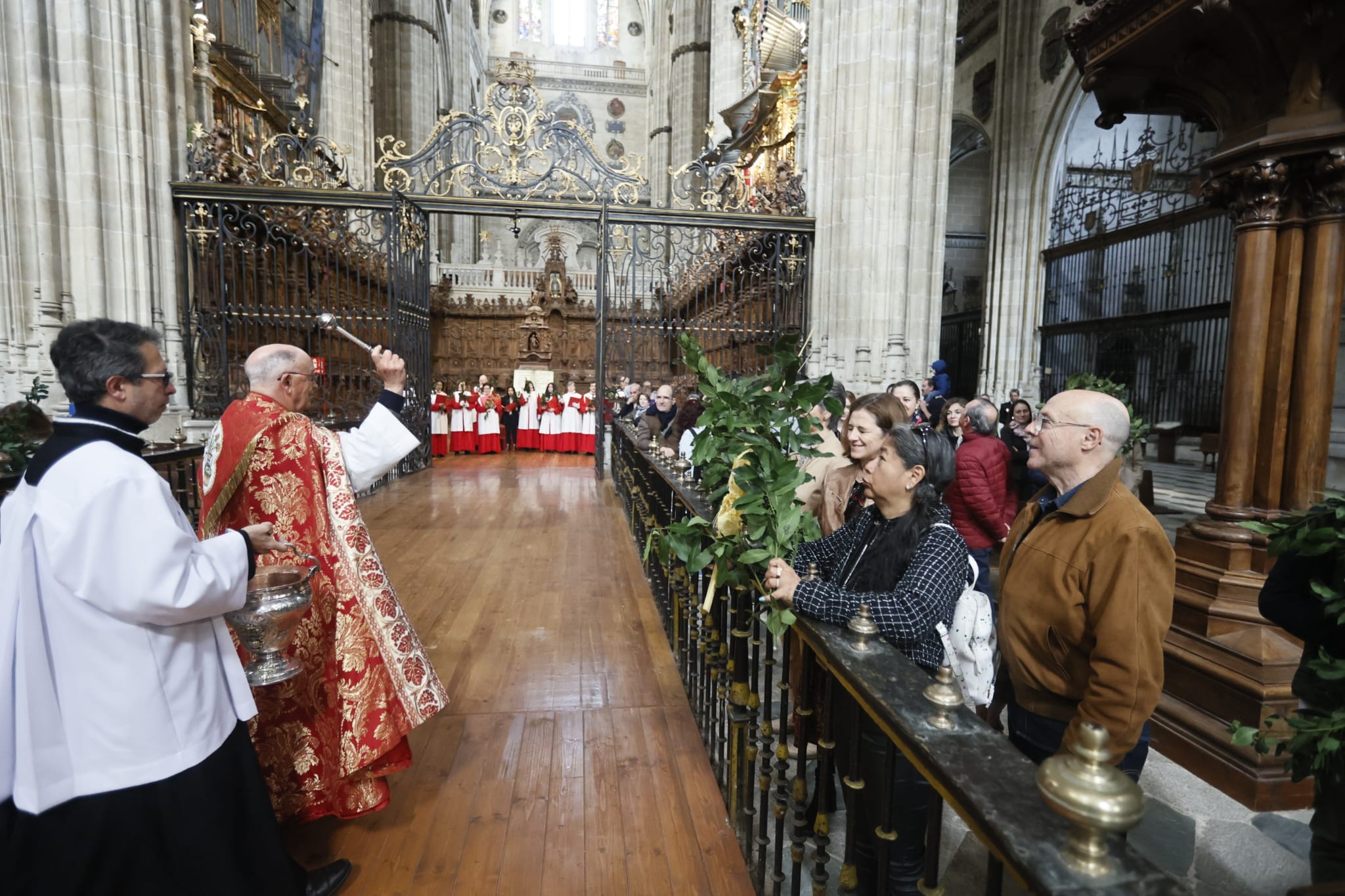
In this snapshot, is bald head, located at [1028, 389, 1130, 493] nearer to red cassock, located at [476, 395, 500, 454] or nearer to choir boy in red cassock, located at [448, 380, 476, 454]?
choir boy in red cassock, located at [448, 380, 476, 454]

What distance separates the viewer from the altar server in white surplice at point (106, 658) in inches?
52.5

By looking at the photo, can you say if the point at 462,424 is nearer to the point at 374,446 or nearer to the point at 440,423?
the point at 440,423

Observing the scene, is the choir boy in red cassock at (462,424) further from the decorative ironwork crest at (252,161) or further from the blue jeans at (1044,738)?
the blue jeans at (1044,738)

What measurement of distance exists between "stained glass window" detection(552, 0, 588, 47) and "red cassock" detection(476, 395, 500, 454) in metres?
26.1

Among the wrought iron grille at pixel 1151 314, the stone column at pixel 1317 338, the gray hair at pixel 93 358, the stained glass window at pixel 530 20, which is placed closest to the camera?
the gray hair at pixel 93 358

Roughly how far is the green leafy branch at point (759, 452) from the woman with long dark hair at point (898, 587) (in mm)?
127

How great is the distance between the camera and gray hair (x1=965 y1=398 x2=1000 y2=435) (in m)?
4.10

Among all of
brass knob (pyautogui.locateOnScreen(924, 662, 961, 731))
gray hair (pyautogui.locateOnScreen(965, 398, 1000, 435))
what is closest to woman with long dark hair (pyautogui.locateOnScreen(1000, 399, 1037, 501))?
gray hair (pyautogui.locateOnScreen(965, 398, 1000, 435))

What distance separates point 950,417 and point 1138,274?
767 centimetres

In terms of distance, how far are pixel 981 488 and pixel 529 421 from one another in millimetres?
10971

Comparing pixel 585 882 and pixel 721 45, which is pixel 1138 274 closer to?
pixel 721 45

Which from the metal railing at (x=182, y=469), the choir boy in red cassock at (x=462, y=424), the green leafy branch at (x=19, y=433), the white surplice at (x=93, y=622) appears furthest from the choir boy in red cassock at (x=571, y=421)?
the white surplice at (x=93, y=622)

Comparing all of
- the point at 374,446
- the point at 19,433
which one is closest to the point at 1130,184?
the point at 374,446

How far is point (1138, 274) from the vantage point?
1077cm
